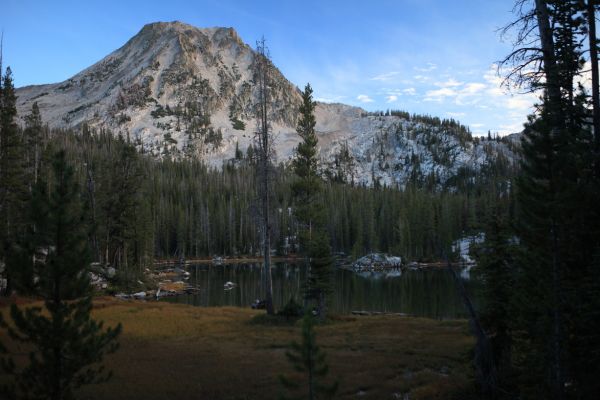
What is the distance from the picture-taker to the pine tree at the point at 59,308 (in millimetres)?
9578

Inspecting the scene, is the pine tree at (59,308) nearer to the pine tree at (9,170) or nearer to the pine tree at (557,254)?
the pine tree at (557,254)

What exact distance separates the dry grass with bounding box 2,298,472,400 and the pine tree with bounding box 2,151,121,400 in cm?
467

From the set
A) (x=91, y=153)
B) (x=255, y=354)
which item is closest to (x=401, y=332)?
(x=255, y=354)

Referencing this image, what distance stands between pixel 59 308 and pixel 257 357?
11.3 meters

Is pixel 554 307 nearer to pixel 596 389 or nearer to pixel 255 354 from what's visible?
pixel 596 389

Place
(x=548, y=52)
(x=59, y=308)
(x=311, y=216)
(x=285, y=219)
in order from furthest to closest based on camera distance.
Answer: (x=285, y=219) → (x=311, y=216) → (x=548, y=52) → (x=59, y=308)

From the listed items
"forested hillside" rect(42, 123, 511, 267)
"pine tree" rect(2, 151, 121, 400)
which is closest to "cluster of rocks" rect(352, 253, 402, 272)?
"forested hillside" rect(42, 123, 511, 267)

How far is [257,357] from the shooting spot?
1941cm

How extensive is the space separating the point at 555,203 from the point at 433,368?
33.1 ft

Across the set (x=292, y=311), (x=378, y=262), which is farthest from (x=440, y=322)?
(x=378, y=262)

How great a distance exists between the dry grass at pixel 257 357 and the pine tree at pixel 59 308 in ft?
15.3

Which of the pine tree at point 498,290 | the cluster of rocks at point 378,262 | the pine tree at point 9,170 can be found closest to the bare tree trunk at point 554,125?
the pine tree at point 498,290

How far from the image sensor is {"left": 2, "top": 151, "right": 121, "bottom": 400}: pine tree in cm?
958

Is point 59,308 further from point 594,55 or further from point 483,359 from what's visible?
point 594,55
